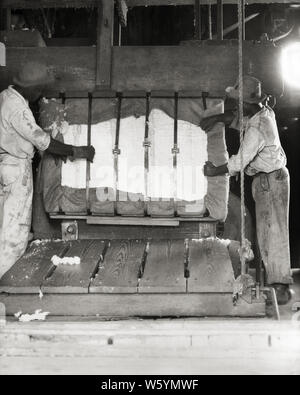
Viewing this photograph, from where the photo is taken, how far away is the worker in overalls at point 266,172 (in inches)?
287

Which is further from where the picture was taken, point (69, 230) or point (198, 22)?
point (198, 22)

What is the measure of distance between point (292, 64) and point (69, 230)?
370cm

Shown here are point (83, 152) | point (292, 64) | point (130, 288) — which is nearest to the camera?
point (130, 288)

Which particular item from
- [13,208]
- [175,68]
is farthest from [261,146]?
[13,208]

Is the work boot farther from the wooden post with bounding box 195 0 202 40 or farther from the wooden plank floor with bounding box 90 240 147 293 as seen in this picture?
the wooden post with bounding box 195 0 202 40

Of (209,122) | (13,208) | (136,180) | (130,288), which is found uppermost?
(209,122)

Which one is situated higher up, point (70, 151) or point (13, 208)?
point (70, 151)

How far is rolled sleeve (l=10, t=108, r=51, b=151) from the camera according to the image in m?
6.99

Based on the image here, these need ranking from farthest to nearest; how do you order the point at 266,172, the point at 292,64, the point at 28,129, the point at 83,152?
the point at 292,64 → the point at 266,172 → the point at 83,152 → the point at 28,129

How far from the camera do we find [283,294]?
7391 millimetres

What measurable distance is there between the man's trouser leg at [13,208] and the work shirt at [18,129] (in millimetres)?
145

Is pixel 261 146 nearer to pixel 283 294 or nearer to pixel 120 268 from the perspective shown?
pixel 283 294

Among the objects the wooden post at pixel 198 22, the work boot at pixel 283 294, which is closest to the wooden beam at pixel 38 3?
the wooden post at pixel 198 22

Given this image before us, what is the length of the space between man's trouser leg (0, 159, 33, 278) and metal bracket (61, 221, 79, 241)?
1.50 ft
